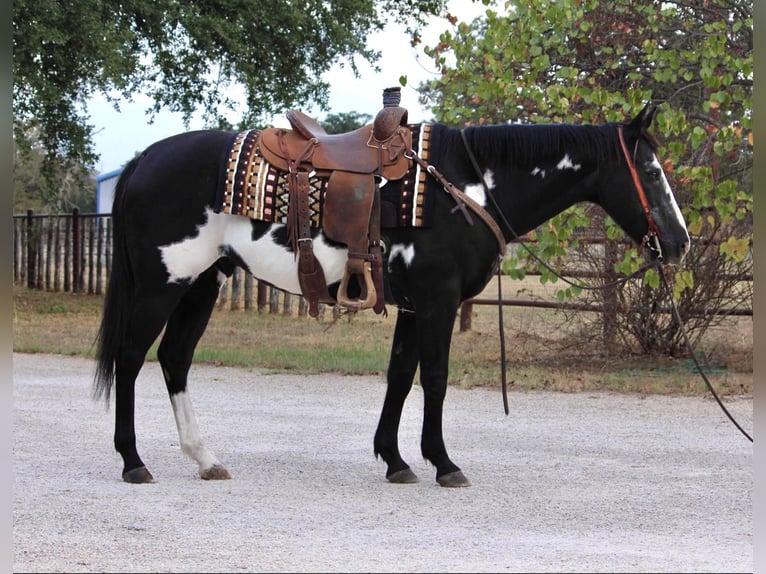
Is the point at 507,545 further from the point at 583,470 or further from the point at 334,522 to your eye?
the point at 583,470

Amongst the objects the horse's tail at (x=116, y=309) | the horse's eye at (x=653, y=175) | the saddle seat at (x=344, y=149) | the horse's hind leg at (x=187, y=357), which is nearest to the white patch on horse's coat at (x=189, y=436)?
the horse's hind leg at (x=187, y=357)

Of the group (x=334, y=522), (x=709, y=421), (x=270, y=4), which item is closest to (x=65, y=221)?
(x=270, y=4)

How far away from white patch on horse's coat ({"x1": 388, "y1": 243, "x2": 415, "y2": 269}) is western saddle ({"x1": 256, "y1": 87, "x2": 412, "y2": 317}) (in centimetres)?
12

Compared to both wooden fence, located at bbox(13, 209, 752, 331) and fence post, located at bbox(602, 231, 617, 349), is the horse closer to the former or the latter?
fence post, located at bbox(602, 231, 617, 349)

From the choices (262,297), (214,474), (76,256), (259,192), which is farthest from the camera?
(76,256)

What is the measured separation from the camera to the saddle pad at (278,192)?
561 cm

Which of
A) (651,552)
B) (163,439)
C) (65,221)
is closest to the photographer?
(651,552)

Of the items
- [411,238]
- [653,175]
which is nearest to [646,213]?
[653,175]

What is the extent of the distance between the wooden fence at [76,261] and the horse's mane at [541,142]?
11.0 m

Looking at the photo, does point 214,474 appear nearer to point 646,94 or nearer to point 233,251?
point 233,251

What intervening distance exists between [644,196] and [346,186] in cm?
169

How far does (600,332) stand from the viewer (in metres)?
11.2

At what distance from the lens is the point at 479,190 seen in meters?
5.73

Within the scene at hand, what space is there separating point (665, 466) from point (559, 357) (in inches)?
198
